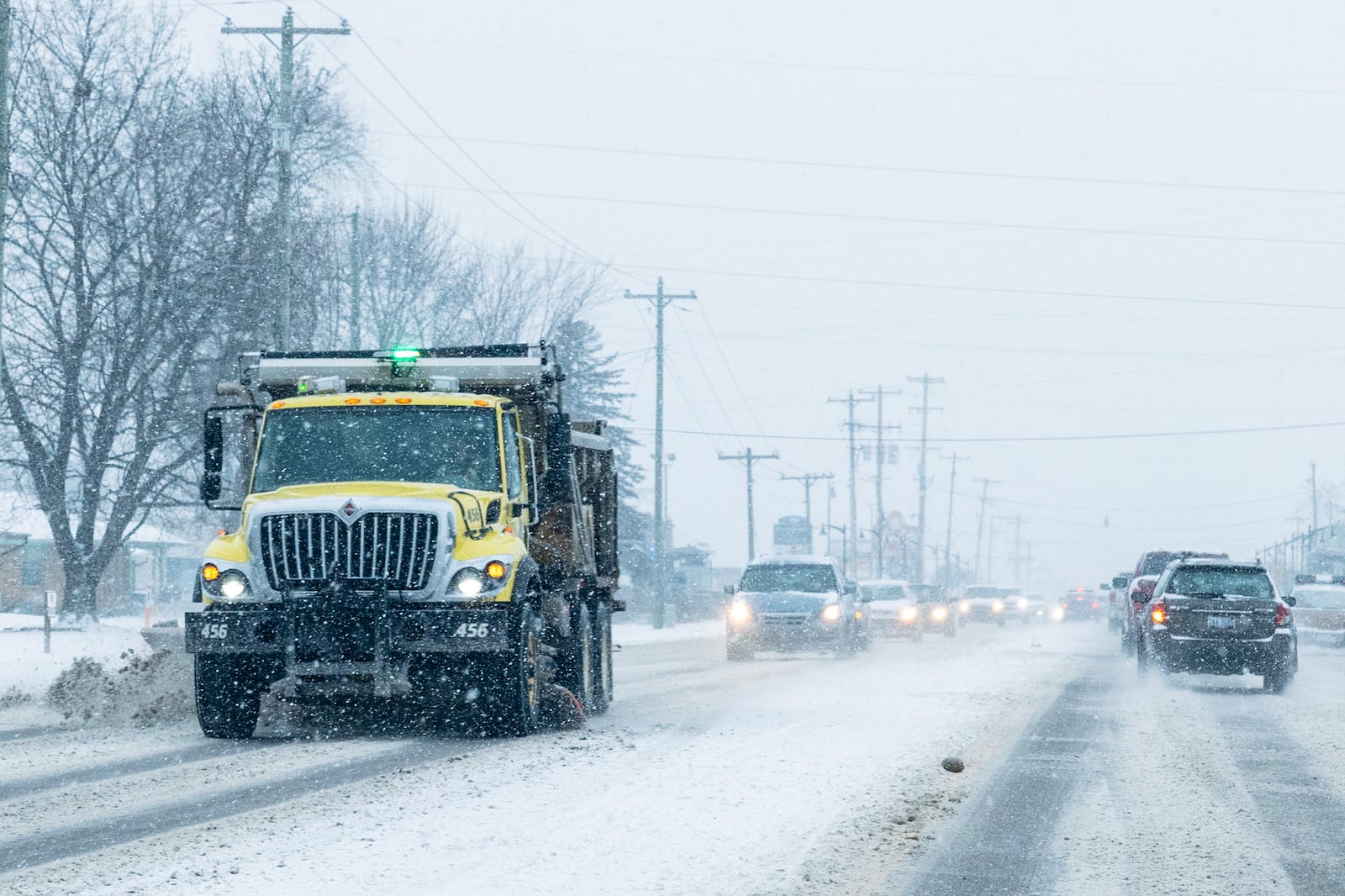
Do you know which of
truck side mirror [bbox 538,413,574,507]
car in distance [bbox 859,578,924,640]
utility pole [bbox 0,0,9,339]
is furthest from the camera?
car in distance [bbox 859,578,924,640]

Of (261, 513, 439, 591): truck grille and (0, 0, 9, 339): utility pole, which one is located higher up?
(0, 0, 9, 339): utility pole

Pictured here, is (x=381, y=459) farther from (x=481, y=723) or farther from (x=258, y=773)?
(x=258, y=773)

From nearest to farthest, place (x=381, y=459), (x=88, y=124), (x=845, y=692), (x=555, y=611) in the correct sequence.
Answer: (x=381, y=459) → (x=555, y=611) → (x=845, y=692) → (x=88, y=124)

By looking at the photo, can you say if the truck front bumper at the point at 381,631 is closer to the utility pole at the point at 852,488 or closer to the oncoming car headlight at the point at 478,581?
the oncoming car headlight at the point at 478,581

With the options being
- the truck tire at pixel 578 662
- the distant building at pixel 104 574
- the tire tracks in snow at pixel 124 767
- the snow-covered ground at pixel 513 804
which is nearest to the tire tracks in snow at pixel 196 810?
the snow-covered ground at pixel 513 804

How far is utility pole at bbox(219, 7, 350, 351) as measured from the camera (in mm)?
29281

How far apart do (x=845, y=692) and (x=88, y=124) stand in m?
20.1

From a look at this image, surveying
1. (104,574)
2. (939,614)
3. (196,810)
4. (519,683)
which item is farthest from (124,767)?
(104,574)

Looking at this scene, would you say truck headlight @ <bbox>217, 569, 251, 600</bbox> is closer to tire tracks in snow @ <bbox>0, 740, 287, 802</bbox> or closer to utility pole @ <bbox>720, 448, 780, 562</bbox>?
tire tracks in snow @ <bbox>0, 740, 287, 802</bbox>

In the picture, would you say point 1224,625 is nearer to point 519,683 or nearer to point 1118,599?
point 519,683

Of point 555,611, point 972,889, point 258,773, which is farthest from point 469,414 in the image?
point 972,889

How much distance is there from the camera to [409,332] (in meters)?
51.7

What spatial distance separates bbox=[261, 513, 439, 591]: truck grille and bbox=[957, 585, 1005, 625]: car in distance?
5572 cm

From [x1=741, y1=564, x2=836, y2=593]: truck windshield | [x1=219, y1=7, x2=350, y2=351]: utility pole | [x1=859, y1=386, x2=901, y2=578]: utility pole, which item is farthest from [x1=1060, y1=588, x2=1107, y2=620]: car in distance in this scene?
[x1=219, y1=7, x2=350, y2=351]: utility pole
